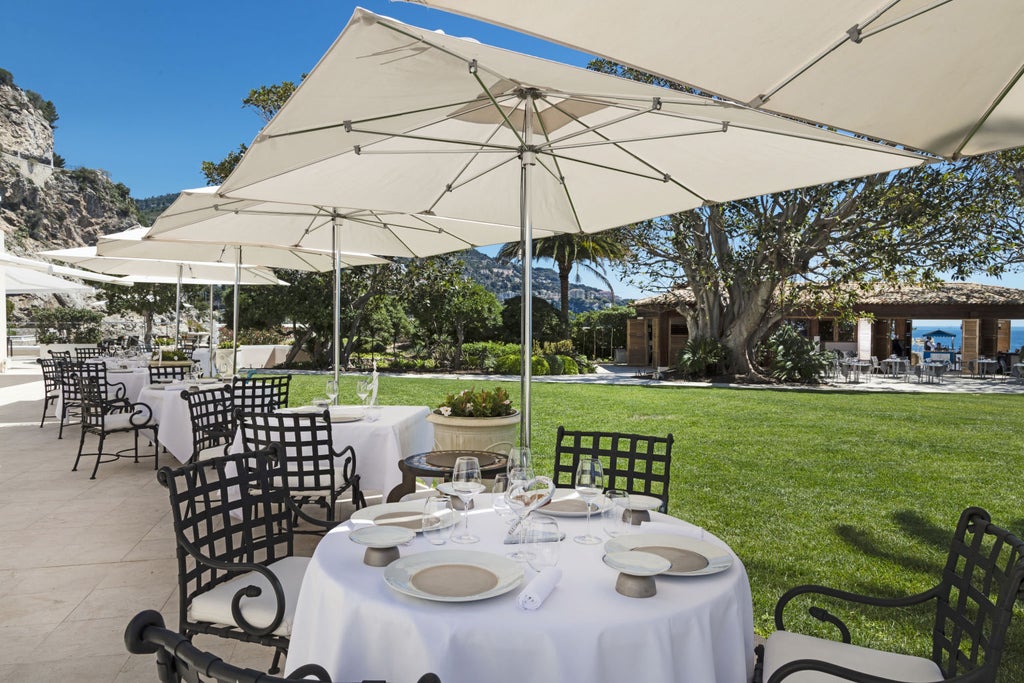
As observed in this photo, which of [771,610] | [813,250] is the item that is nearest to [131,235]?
[771,610]

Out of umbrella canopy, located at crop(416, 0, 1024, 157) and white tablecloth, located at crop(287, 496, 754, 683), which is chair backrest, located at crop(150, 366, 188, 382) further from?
umbrella canopy, located at crop(416, 0, 1024, 157)

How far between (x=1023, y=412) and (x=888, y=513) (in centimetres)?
855

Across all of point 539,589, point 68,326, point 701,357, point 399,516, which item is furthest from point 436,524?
point 68,326

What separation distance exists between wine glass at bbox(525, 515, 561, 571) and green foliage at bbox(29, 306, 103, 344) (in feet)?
105

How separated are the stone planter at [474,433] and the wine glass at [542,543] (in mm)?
2764

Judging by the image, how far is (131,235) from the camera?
736 centimetres

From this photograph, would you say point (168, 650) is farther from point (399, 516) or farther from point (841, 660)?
point (841, 660)

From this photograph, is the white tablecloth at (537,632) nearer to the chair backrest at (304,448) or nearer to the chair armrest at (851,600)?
the chair armrest at (851,600)

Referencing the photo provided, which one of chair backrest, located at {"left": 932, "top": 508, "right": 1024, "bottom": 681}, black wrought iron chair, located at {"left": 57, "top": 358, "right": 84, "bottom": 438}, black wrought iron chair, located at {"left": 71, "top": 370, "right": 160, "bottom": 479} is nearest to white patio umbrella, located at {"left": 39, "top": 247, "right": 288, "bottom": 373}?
black wrought iron chair, located at {"left": 57, "top": 358, "right": 84, "bottom": 438}

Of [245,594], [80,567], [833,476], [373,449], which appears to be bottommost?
[80,567]

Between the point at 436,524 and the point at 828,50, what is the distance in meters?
1.99

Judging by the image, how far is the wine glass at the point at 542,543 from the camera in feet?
6.25

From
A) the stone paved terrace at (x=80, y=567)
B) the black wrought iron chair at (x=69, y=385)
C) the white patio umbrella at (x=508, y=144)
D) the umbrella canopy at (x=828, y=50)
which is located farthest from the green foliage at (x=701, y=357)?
the umbrella canopy at (x=828, y=50)

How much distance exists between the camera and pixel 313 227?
6.77 metres
